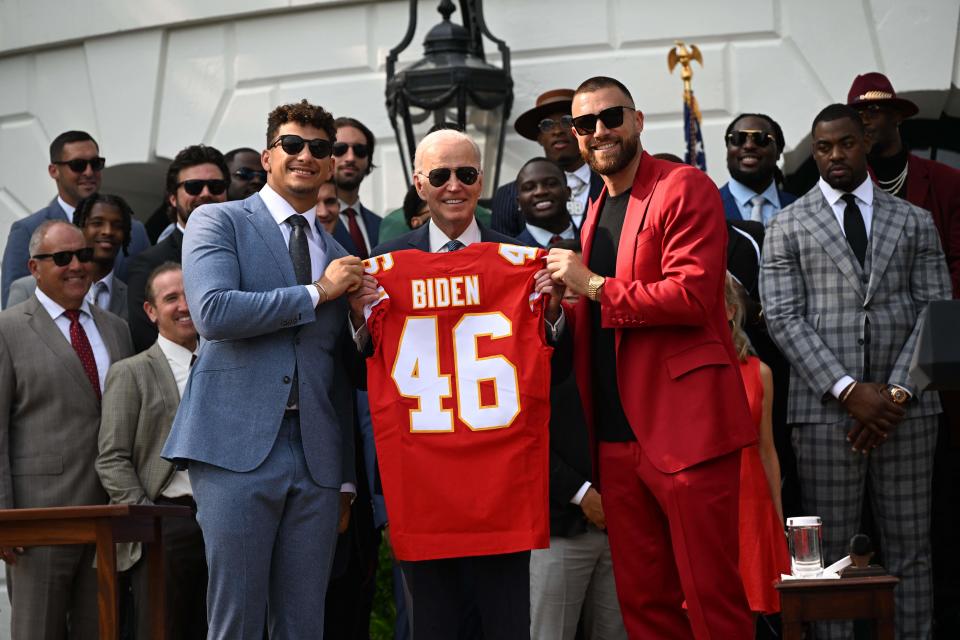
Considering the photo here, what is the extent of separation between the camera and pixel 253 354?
5.04 metres

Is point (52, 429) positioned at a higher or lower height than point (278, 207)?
lower

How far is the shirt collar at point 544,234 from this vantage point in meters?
7.21

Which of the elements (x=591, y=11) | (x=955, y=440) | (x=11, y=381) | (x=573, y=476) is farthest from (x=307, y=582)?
(x=591, y=11)

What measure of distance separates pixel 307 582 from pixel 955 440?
3.86 m

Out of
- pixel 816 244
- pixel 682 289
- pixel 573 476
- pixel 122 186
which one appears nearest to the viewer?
pixel 682 289

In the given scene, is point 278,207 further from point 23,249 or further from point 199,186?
point 23,249

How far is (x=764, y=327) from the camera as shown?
7168 mm

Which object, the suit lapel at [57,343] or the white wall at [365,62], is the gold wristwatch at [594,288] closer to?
the suit lapel at [57,343]

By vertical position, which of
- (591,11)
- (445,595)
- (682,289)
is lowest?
(445,595)

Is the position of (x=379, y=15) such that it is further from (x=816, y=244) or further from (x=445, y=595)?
(x=445, y=595)

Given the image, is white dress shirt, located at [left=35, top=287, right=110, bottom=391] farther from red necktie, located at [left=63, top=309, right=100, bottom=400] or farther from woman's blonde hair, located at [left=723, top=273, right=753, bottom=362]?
woman's blonde hair, located at [left=723, top=273, right=753, bottom=362]

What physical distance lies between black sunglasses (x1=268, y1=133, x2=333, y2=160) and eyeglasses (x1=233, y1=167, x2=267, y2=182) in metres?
2.50

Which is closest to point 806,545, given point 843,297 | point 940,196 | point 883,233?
point 843,297

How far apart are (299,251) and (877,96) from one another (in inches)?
161
